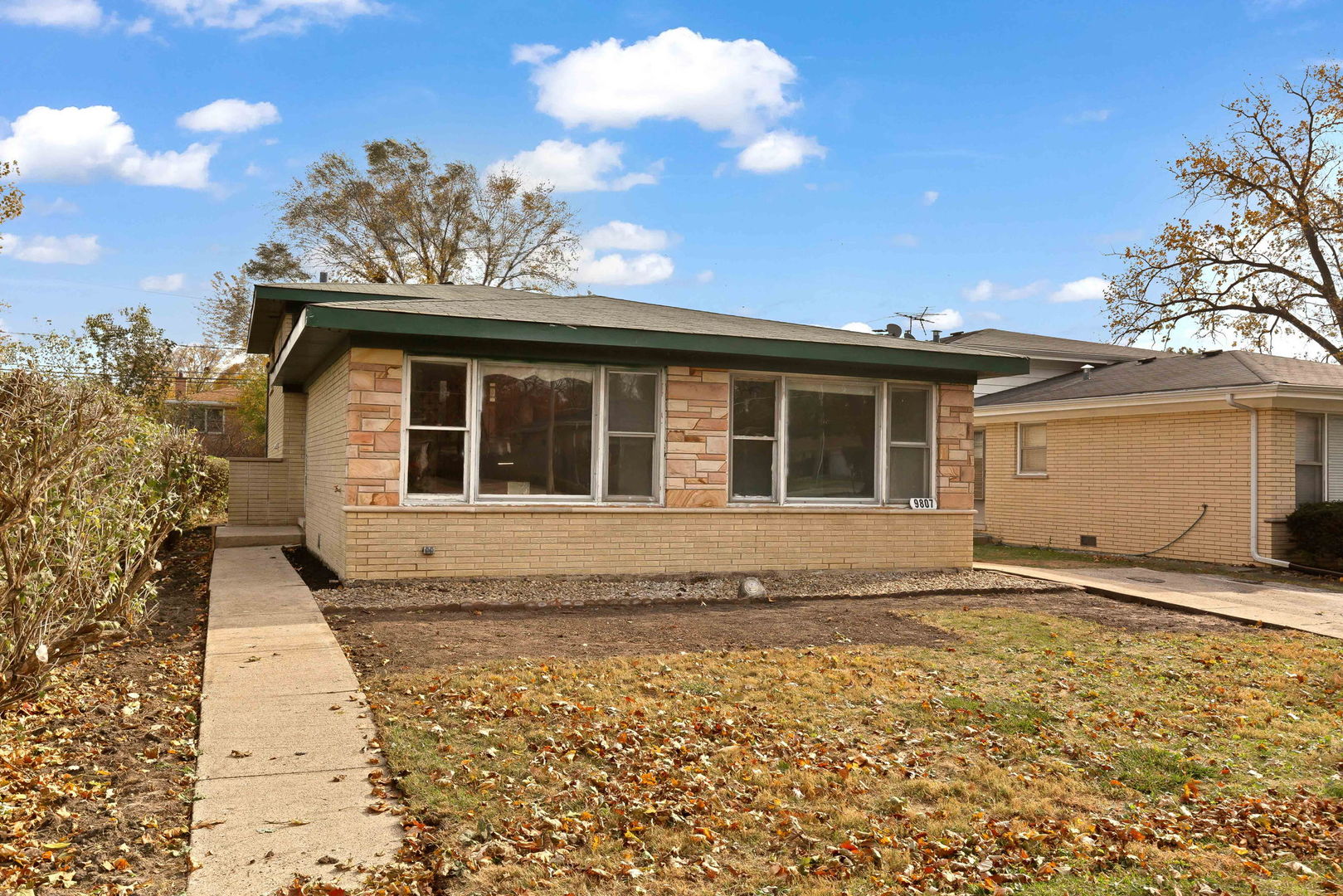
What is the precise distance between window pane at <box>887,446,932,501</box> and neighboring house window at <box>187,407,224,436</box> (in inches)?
1115

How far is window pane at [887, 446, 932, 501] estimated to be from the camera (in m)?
11.2

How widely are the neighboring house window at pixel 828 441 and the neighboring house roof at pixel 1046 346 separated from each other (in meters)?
11.9

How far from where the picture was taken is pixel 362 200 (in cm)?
3541

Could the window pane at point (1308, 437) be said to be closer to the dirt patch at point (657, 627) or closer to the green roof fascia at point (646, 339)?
the green roof fascia at point (646, 339)

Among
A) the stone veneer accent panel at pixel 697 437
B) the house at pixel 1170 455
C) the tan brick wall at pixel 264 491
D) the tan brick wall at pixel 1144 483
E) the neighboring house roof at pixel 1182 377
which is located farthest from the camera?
the tan brick wall at pixel 264 491

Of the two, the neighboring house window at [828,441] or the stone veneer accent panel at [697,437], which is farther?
the neighboring house window at [828,441]

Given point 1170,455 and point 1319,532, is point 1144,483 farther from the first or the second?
point 1319,532

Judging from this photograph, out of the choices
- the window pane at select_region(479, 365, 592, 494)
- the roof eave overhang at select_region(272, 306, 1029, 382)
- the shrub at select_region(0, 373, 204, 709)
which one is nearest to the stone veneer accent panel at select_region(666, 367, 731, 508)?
the roof eave overhang at select_region(272, 306, 1029, 382)

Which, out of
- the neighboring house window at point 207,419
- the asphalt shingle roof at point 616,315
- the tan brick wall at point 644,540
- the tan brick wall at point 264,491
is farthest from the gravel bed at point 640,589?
the neighboring house window at point 207,419

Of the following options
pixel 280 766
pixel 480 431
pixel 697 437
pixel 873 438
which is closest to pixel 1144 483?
pixel 873 438

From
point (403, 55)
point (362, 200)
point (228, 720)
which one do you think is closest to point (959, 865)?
point (228, 720)

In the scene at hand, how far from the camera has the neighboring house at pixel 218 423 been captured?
106 feet

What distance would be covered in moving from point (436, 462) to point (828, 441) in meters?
4.49

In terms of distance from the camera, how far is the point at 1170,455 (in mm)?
14812
